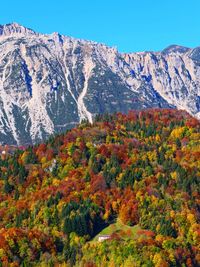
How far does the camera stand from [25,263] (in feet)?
602

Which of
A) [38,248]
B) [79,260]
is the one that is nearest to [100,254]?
[79,260]

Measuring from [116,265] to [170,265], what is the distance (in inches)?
594

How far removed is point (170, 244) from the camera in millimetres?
192375

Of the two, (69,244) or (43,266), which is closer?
(43,266)

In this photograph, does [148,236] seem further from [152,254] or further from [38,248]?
[38,248]

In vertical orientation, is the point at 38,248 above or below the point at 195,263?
above

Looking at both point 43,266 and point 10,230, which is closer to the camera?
point 43,266

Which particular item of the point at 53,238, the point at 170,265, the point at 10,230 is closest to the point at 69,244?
the point at 53,238

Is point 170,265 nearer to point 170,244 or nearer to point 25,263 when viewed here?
point 170,244

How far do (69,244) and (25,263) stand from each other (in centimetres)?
1818

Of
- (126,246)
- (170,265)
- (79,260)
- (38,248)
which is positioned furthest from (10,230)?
(170,265)

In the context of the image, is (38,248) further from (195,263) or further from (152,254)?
(195,263)

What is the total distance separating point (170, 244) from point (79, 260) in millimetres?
26841

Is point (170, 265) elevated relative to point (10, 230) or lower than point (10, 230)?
lower
